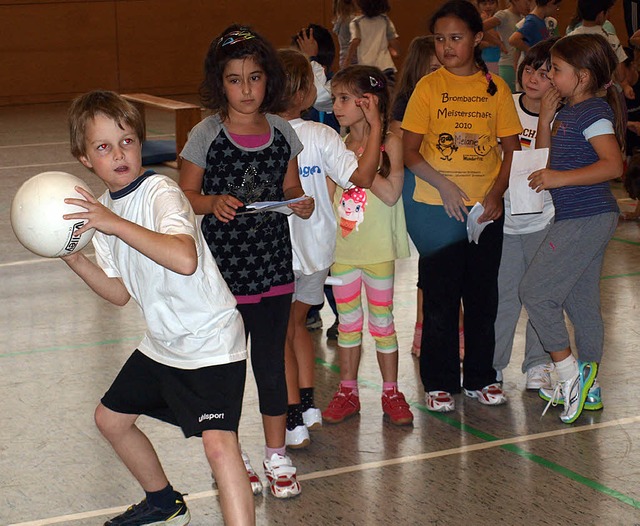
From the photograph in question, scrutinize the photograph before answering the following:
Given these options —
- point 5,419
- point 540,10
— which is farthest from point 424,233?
point 540,10

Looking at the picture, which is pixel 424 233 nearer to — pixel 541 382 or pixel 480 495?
pixel 541 382

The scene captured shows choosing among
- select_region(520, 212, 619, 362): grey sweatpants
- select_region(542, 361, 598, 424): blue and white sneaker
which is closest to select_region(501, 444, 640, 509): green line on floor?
select_region(542, 361, 598, 424): blue and white sneaker

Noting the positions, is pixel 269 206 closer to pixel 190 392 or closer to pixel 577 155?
pixel 190 392

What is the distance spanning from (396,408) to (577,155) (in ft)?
4.42

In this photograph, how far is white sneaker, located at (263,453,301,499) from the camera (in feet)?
12.4

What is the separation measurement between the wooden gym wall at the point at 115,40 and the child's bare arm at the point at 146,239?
14.7m

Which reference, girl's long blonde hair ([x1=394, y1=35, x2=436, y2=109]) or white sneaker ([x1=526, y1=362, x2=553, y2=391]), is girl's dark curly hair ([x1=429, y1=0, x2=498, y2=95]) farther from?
white sneaker ([x1=526, y1=362, x2=553, y2=391])

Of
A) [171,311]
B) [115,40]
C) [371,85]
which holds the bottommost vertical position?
[171,311]

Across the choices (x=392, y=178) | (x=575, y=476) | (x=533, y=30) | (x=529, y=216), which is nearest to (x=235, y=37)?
(x=392, y=178)

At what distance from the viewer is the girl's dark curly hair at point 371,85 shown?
4.25m

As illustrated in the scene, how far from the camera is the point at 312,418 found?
14.6ft

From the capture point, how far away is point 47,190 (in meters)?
2.93

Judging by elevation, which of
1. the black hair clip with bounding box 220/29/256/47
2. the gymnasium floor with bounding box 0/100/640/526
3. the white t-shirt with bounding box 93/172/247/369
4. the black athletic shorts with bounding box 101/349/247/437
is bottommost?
the gymnasium floor with bounding box 0/100/640/526

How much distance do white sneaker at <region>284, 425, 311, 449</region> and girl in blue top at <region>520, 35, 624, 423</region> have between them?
44.4 inches
